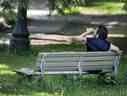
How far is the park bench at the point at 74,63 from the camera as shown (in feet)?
37.0

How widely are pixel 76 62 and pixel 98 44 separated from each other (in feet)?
5.17

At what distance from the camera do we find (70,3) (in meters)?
18.5

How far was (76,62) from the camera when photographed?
11.5 metres

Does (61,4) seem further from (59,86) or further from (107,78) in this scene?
(59,86)

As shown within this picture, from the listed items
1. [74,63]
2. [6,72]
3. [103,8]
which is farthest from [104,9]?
[74,63]

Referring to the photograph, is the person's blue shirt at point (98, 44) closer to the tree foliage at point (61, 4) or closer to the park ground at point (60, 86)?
the park ground at point (60, 86)

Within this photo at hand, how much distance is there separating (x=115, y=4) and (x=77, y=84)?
33116 mm

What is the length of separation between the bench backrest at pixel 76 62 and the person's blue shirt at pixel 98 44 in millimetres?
1146

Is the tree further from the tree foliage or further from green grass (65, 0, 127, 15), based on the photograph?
green grass (65, 0, 127, 15)

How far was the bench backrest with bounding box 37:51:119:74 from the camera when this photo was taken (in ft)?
37.1

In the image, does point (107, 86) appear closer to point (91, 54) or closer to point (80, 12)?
point (91, 54)

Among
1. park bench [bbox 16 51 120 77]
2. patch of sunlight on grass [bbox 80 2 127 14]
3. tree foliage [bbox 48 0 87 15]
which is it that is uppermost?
tree foliage [bbox 48 0 87 15]

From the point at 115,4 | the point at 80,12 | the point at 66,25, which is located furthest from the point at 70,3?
the point at 115,4

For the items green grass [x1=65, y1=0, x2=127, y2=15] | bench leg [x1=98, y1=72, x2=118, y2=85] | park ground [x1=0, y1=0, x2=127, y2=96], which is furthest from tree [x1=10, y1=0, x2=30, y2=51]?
green grass [x1=65, y1=0, x2=127, y2=15]
